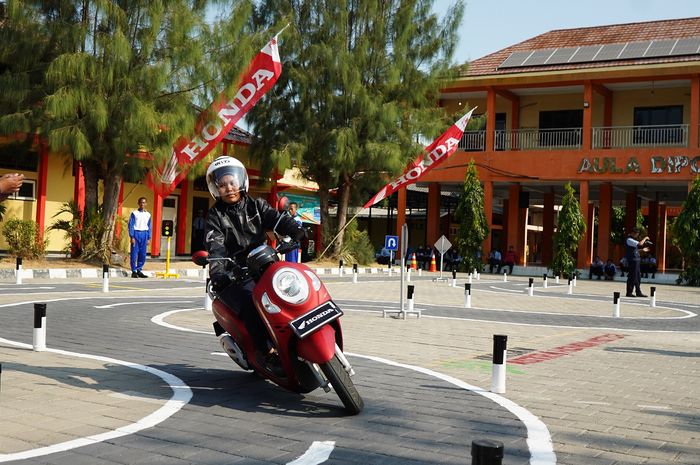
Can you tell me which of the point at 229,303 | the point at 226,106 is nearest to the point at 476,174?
the point at 226,106

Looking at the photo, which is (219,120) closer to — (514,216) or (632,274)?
(632,274)

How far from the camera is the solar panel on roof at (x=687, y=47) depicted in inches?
1391

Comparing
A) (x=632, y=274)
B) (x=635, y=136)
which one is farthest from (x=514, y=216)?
(x=632, y=274)

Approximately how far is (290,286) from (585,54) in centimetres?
3568

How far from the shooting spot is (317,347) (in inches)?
217

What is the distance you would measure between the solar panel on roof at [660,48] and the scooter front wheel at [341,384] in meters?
34.1

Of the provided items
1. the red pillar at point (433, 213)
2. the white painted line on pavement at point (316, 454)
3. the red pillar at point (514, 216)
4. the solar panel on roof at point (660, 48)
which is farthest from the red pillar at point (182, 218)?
the white painted line on pavement at point (316, 454)

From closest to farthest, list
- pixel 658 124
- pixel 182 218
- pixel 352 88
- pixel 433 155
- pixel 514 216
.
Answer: pixel 433 155 → pixel 352 88 → pixel 182 218 → pixel 658 124 → pixel 514 216

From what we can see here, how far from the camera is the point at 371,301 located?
17312mm

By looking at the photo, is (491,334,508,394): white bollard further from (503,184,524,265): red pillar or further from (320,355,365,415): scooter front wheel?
(503,184,524,265): red pillar

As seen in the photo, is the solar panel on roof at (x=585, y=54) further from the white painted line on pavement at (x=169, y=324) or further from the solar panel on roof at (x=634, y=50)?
the white painted line on pavement at (x=169, y=324)

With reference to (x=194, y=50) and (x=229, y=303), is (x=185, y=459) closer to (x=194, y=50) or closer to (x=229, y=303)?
(x=229, y=303)

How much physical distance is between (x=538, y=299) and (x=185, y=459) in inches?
656

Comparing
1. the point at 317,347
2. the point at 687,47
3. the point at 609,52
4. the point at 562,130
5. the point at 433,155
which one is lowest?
the point at 317,347
